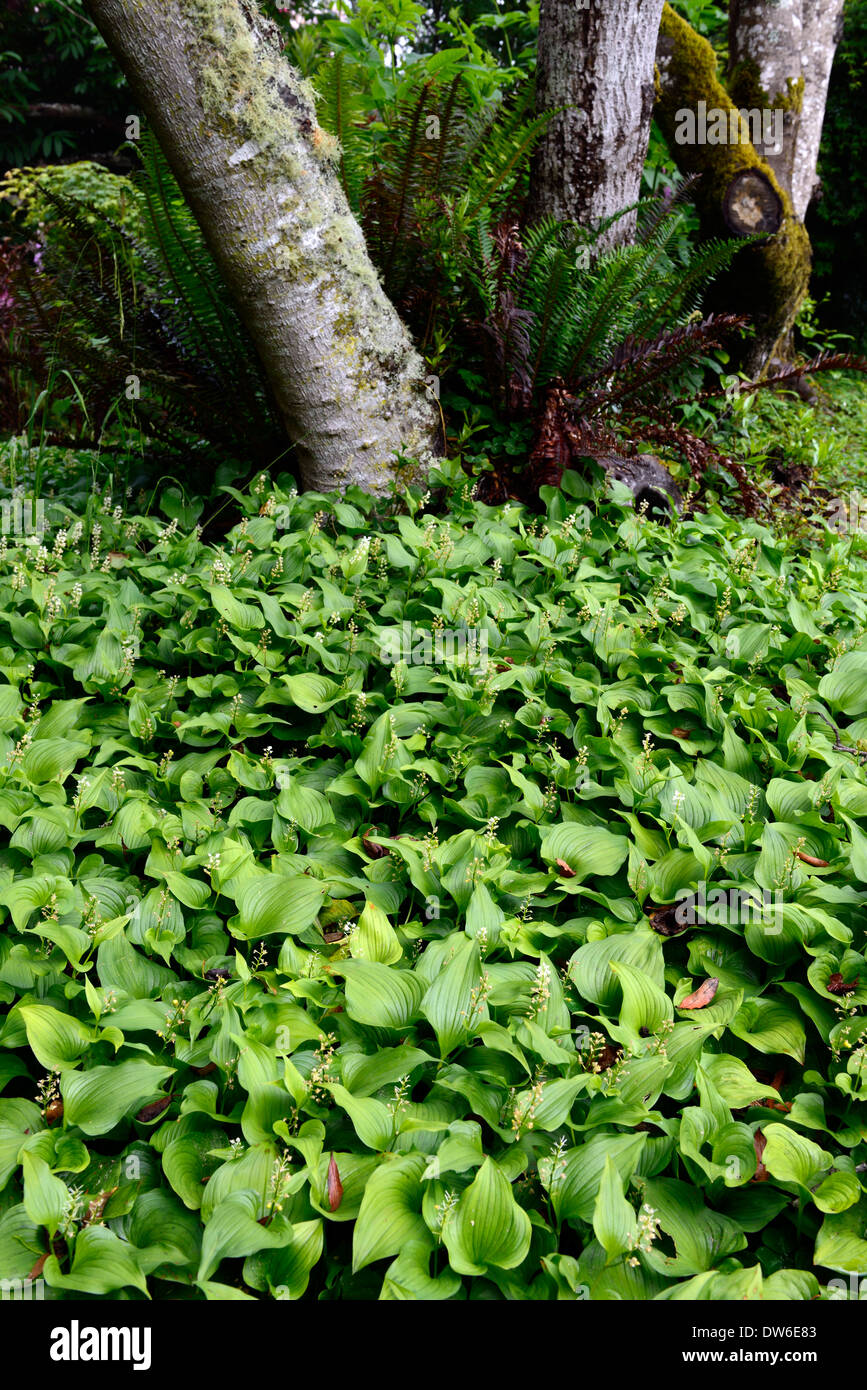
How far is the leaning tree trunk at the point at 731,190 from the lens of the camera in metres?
6.60

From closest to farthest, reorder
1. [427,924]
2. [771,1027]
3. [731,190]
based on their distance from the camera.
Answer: [771,1027], [427,924], [731,190]

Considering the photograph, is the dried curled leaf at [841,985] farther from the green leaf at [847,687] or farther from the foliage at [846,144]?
the foliage at [846,144]

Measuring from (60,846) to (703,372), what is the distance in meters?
5.66

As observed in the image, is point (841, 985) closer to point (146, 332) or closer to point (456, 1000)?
point (456, 1000)

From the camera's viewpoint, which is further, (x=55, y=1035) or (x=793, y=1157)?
(x=55, y=1035)

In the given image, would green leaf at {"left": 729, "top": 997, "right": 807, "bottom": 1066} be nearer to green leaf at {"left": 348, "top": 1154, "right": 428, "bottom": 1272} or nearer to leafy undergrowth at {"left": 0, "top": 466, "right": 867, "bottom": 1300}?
leafy undergrowth at {"left": 0, "top": 466, "right": 867, "bottom": 1300}

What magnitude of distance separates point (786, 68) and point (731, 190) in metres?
1.97

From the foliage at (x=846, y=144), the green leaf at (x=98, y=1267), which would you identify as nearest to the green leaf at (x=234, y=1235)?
the green leaf at (x=98, y=1267)

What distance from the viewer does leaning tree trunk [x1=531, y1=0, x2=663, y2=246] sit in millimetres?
4652

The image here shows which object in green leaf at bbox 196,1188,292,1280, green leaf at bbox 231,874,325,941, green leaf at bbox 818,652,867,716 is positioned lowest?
green leaf at bbox 196,1188,292,1280

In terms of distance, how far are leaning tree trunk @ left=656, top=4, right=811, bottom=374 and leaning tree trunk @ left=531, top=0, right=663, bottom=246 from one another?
1870 mm

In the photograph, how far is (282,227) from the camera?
152 inches

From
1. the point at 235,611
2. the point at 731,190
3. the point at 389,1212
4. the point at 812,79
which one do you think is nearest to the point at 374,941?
the point at 389,1212

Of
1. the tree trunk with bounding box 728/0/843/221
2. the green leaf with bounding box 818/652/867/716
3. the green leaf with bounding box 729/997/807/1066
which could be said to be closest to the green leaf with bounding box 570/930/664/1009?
the green leaf with bounding box 729/997/807/1066
